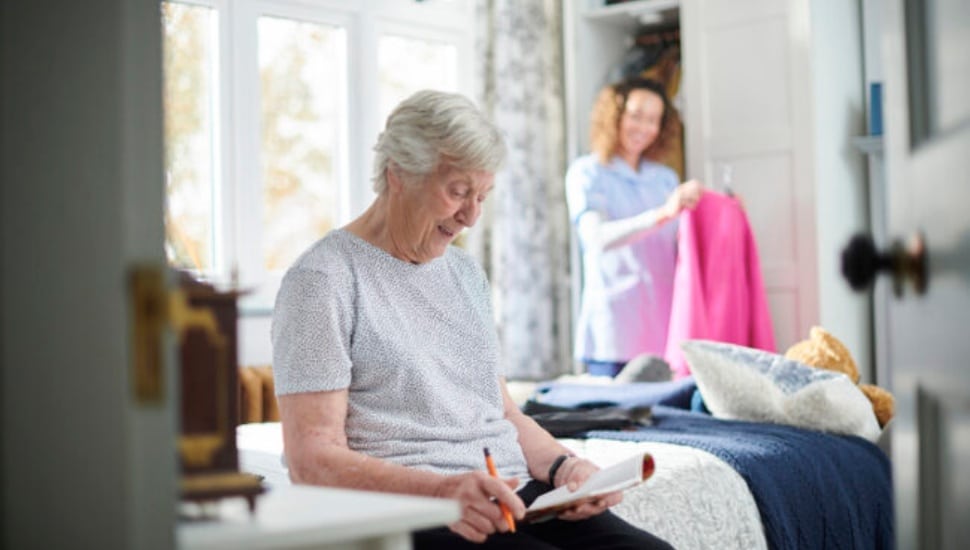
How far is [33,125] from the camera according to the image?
685mm

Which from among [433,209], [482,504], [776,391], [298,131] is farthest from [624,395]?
[298,131]

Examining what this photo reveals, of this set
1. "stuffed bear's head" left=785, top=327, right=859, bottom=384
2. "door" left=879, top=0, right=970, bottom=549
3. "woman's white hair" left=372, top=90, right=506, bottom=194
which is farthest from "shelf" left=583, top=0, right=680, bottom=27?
"door" left=879, top=0, right=970, bottom=549

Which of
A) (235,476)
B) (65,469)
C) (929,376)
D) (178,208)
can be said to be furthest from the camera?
(178,208)

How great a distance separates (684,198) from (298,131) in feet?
4.49

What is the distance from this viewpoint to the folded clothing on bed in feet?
9.64

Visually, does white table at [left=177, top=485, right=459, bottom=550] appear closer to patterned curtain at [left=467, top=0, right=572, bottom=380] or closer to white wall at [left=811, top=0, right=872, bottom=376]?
white wall at [left=811, top=0, right=872, bottom=376]

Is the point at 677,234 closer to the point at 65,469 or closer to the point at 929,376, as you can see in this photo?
the point at 929,376

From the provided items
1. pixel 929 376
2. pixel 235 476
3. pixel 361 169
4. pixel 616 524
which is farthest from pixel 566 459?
pixel 361 169

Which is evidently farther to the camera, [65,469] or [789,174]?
[789,174]

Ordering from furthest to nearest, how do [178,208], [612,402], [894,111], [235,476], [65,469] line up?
[178,208] → [612,402] → [894,111] → [235,476] → [65,469]

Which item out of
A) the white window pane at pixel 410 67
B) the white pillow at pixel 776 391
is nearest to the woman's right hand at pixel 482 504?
the white pillow at pixel 776 391

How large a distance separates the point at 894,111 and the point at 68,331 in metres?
0.82

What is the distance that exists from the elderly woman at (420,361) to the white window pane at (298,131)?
84.1 inches

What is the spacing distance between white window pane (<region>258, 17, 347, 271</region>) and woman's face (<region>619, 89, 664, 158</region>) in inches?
40.6
